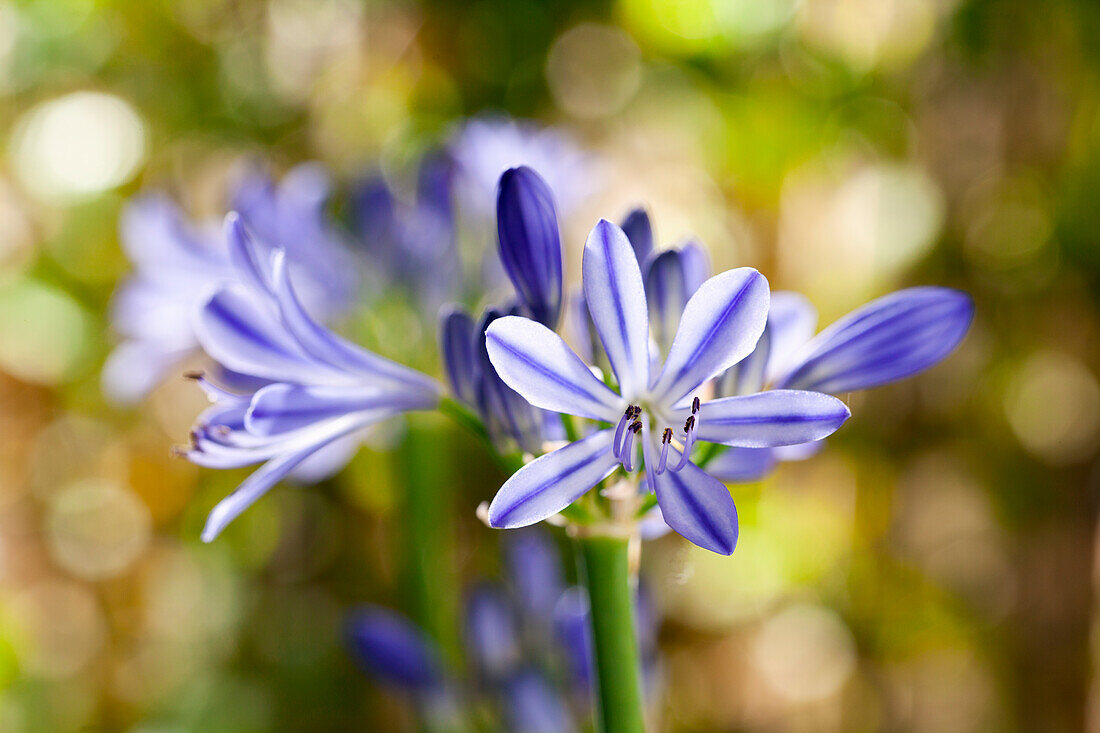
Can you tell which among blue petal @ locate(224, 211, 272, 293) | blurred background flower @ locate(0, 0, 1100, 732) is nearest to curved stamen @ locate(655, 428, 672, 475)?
blue petal @ locate(224, 211, 272, 293)

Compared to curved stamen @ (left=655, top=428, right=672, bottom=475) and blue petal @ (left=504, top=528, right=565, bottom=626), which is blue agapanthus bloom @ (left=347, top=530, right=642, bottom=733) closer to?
blue petal @ (left=504, top=528, right=565, bottom=626)

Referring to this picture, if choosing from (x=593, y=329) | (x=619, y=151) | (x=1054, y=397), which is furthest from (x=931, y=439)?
(x=593, y=329)

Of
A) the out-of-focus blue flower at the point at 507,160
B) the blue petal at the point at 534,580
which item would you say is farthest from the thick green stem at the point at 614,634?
the out-of-focus blue flower at the point at 507,160

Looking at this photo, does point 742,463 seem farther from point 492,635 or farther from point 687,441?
point 492,635

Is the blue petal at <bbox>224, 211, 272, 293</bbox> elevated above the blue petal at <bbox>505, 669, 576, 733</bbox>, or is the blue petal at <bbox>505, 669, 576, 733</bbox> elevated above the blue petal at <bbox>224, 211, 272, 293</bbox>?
the blue petal at <bbox>224, 211, 272, 293</bbox>

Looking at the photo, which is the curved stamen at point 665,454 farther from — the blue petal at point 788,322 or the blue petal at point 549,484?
the blue petal at point 788,322

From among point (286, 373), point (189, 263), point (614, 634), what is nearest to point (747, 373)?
point (614, 634)

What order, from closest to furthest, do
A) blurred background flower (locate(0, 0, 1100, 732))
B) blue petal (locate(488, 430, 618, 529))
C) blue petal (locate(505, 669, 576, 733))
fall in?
blue petal (locate(488, 430, 618, 529)) < blue petal (locate(505, 669, 576, 733)) < blurred background flower (locate(0, 0, 1100, 732))
